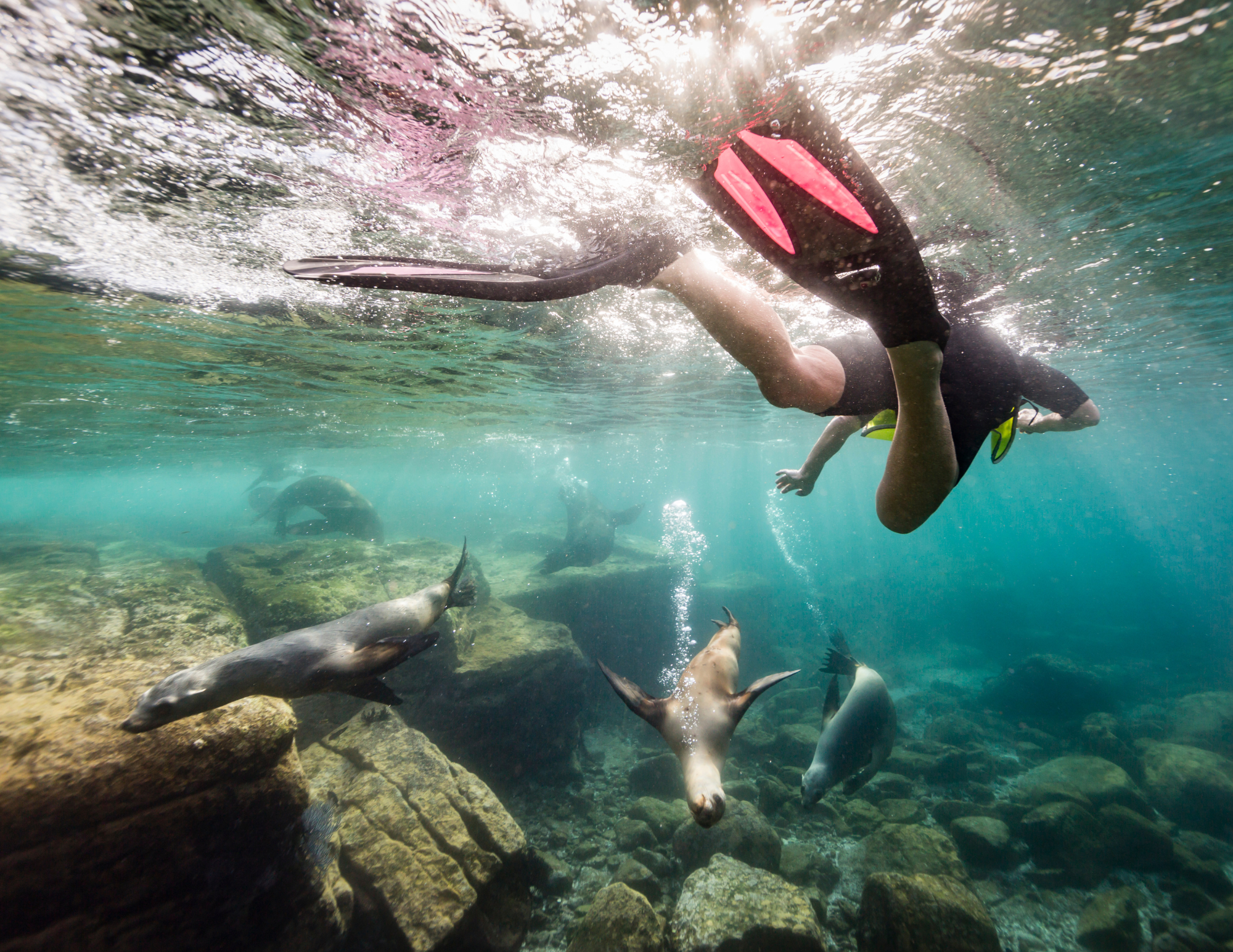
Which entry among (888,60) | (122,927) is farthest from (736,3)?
(122,927)

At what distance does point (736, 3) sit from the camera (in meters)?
2.70

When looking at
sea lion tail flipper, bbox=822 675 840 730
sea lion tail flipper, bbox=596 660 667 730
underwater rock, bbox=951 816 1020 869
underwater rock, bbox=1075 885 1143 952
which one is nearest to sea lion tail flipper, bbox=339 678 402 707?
sea lion tail flipper, bbox=596 660 667 730

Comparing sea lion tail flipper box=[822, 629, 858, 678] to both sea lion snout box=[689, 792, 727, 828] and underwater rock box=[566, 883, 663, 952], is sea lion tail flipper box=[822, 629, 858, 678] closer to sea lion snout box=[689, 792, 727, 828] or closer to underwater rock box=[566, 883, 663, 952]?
underwater rock box=[566, 883, 663, 952]

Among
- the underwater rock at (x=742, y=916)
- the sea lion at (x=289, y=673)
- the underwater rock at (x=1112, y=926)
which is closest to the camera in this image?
the sea lion at (x=289, y=673)

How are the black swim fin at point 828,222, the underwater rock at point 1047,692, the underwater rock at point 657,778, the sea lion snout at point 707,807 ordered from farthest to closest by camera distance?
the underwater rock at point 1047,692, the underwater rock at point 657,778, the sea lion snout at point 707,807, the black swim fin at point 828,222

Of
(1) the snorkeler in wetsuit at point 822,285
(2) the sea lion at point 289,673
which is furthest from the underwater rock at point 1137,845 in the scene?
(2) the sea lion at point 289,673

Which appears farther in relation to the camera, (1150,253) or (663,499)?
(663,499)

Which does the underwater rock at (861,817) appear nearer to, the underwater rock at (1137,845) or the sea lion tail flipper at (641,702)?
the underwater rock at (1137,845)

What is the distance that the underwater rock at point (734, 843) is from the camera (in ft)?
23.5

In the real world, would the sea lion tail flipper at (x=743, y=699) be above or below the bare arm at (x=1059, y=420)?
below

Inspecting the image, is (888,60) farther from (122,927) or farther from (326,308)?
(326,308)

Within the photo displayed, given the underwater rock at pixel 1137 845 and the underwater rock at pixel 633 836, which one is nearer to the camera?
the underwater rock at pixel 633 836

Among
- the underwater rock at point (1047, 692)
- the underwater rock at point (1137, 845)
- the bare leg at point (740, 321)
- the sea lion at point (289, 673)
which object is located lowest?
the underwater rock at point (1047, 692)

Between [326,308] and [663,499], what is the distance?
11996cm
